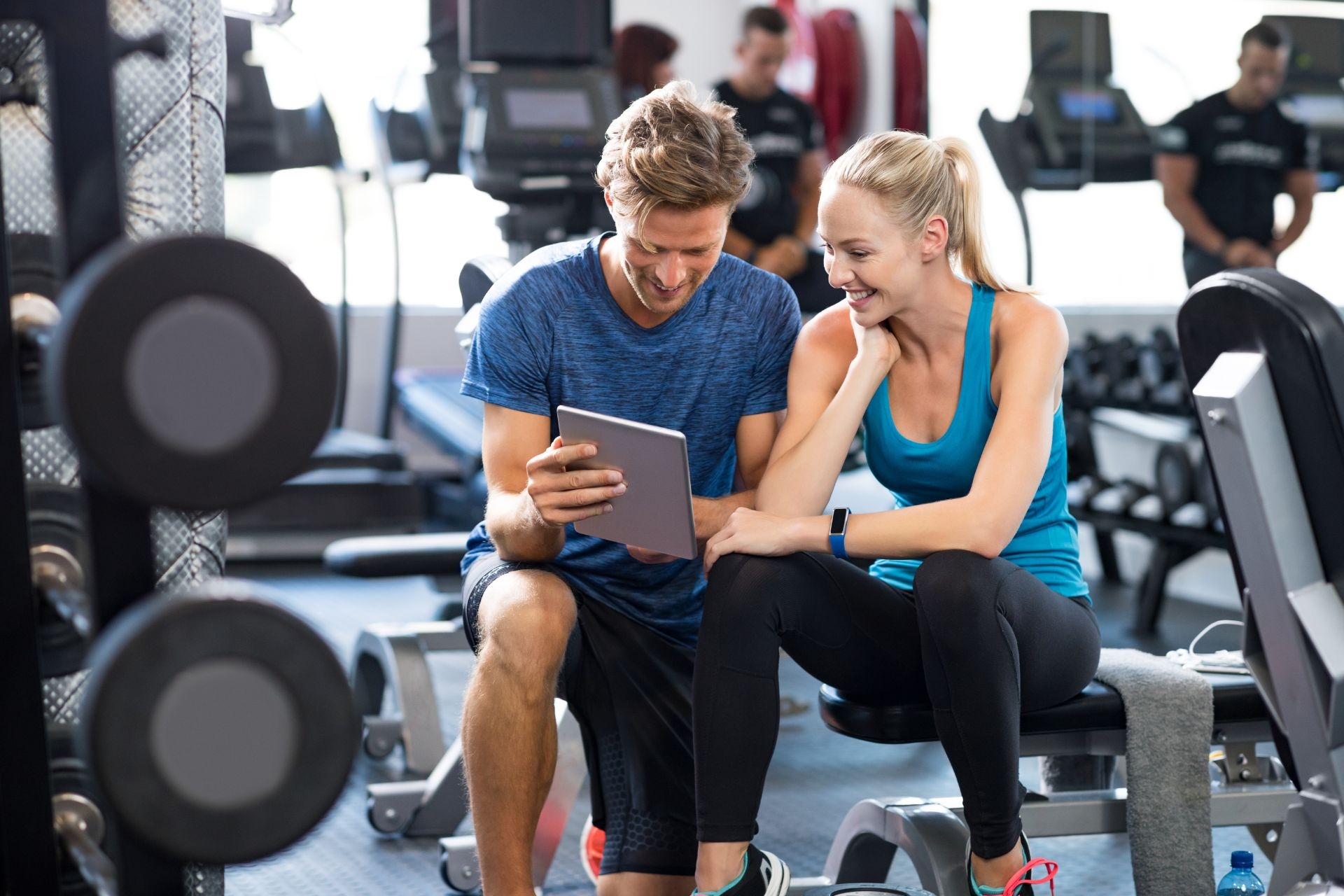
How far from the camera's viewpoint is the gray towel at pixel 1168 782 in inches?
68.3

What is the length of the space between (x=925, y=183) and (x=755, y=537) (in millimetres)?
501

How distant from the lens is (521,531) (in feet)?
5.83

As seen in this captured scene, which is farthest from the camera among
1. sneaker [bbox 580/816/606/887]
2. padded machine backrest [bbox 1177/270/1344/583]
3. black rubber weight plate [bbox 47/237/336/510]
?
sneaker [bbox 580/816/606/887]

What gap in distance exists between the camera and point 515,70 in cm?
416

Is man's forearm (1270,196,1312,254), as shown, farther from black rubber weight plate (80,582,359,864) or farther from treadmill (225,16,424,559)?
black rubber weight plate (80,582,359,864)

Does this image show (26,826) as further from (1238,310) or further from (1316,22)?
(1316,22)

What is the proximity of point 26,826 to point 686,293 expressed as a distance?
1.06 metres

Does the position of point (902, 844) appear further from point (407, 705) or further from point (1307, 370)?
point (407, 705)

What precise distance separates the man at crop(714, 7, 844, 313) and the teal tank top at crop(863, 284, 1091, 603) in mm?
2979

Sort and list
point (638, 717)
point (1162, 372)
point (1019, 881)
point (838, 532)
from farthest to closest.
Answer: point (1162, 372) → point (638, 717) → point (838, 532) → point (1019, 881)

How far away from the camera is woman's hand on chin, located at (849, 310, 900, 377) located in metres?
1.85

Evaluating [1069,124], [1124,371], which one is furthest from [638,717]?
[1069,124]

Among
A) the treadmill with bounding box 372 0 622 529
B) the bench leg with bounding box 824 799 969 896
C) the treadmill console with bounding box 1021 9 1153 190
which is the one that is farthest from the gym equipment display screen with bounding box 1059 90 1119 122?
the bench leg with bounding box 824 799 969 896

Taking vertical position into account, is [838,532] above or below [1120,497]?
above
